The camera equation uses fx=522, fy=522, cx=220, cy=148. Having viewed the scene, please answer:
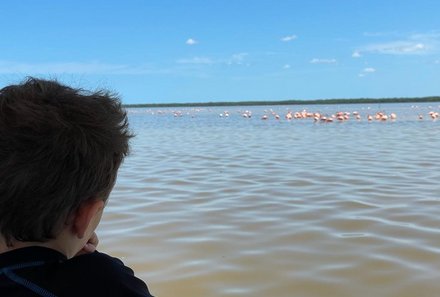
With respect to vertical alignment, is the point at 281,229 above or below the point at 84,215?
below

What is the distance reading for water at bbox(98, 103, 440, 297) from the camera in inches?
137

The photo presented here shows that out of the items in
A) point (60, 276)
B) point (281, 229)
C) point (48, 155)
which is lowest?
point (281, 229)

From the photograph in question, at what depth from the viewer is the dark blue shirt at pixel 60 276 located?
1.22 meters

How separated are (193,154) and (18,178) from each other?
34.8 ft

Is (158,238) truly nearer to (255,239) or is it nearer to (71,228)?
(255,239)

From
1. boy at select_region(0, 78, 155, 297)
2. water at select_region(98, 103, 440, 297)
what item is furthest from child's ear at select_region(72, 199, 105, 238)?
water at select_region(98, 103, 440, 297)

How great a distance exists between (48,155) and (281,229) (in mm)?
3645

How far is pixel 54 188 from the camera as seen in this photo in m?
1.28

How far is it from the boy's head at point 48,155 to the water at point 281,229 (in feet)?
7.03

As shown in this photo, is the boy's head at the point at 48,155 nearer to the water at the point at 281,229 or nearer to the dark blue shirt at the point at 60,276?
the dark blue shirt at the point at 60,276

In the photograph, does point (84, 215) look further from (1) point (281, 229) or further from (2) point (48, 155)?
(1) point (281, 229)

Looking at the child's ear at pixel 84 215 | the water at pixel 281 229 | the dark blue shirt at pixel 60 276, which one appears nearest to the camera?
the dark blue shirt at pixel 60 276

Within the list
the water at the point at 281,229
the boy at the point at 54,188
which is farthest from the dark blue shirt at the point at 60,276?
the water at the point at 281,229

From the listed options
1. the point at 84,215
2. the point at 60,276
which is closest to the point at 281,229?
the point at 84,215
